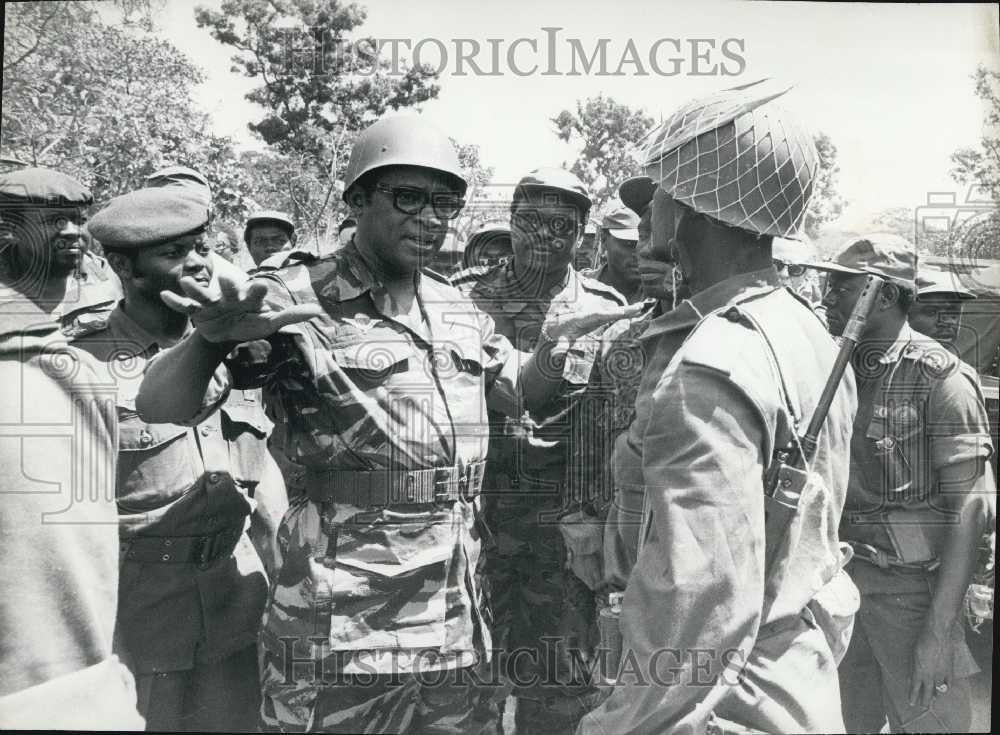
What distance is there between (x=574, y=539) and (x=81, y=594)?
2.25 metres

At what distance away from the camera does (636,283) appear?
4.45m

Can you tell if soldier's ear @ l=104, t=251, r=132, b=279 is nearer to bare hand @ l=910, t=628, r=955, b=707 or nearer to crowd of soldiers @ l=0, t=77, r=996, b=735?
crowd of soldiers @ l=0, t=77, r=996, b=735

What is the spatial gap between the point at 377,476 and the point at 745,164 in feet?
5.25

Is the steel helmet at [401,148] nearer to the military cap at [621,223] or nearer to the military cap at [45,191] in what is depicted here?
the military cap at [45,191]

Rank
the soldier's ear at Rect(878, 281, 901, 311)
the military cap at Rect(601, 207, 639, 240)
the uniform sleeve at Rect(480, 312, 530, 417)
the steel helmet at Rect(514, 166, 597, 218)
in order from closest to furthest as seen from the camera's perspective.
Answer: the uniform sleeve at Rect(480, 312, 530, 417) → the soldier's ear at Rect(878, 281, 901, 311) → the steel helmet at Rect(514, 166, 597, 218) → the military cap at Rect(601, 207, 639, 240)

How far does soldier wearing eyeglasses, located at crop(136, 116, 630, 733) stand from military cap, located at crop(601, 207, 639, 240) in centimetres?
132

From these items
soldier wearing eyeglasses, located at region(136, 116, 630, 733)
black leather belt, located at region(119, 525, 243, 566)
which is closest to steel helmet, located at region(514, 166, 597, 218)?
soldier wearing eyeglasses, located at region(136, 116, 630, 733)

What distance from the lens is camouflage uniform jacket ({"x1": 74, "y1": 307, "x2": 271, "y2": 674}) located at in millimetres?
3137

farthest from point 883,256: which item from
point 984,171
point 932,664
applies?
point 932,664

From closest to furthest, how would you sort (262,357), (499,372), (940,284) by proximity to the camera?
(262,357)
(499,372)
(940,284)

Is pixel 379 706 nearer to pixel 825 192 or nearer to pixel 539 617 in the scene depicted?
pixel 539 617

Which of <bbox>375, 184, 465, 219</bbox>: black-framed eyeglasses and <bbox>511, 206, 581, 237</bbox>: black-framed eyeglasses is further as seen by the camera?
<bbox>511, 206, 581, 237</bbox>: black-framed eyeglasses

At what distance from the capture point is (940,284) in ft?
13.0

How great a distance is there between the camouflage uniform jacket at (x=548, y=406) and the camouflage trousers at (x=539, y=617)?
0.47 ft
